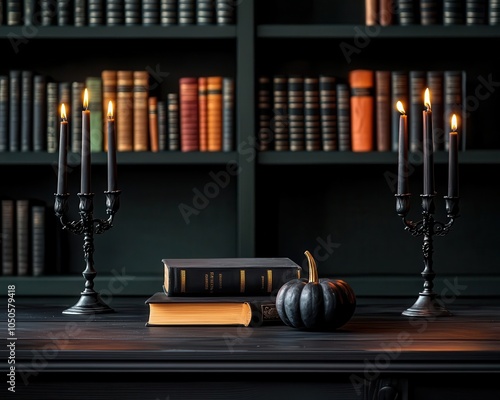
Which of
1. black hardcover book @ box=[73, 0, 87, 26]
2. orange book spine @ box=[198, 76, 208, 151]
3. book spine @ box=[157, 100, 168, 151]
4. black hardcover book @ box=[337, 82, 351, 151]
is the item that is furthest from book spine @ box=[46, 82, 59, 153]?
black hardcover book @ box=[337, 82, 351, 151]

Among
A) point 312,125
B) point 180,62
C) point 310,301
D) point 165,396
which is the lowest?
point 165,396

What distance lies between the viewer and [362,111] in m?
2.48

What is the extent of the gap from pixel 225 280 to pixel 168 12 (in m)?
1.04

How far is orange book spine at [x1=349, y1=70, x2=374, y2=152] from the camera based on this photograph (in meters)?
2.48

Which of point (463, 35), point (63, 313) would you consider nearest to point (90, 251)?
point (63, 313)

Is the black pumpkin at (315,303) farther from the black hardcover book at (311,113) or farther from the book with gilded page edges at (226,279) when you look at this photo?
the black hardcover book at (311,113)

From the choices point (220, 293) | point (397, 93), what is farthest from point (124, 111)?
point (220, 293)

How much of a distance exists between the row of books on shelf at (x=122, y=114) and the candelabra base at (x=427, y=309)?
2.81ft

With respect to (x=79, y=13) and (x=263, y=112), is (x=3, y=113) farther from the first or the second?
(x=263, y=112)

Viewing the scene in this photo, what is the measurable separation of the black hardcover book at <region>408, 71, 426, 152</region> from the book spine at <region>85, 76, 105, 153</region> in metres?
0.92

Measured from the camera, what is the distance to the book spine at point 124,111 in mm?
2482

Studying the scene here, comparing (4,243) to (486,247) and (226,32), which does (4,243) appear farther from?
(486,247)

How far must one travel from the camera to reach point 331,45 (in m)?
2.67

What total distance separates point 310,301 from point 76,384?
1.48 feet
